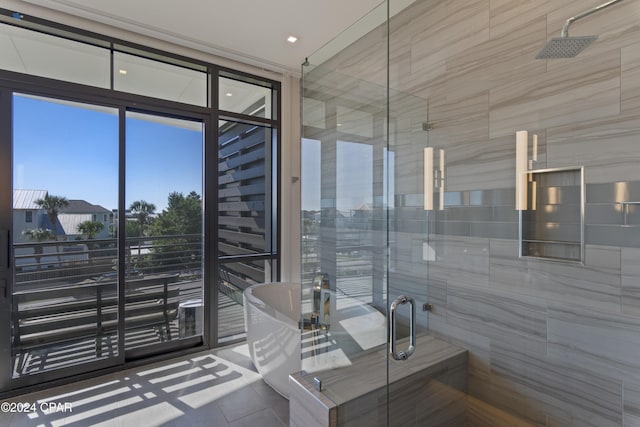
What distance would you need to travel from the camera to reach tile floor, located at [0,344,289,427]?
2088 millimetres

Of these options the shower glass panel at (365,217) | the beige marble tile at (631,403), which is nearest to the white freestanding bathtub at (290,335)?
the shower glass panel at (365,217)

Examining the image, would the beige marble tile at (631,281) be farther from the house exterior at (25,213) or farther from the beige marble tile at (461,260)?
the house exterior at (25,213)

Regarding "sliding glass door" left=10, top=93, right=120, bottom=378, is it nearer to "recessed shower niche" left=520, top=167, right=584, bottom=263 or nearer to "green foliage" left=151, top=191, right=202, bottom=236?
"green foliage" left=151, top=191, right=202, bottom=236

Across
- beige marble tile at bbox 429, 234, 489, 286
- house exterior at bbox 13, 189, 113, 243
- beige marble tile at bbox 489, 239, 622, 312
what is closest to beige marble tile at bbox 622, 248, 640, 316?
beige marble tile at bbox 489, 239, 622, 312

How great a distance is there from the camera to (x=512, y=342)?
1.74 metres

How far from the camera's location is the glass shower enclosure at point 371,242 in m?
1.67

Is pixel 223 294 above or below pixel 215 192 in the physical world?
below

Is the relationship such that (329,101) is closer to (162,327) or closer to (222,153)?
(222,153)

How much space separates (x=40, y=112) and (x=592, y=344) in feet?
12.9

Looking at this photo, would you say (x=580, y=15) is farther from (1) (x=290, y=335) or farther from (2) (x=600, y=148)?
(1) (x=290, y=335)

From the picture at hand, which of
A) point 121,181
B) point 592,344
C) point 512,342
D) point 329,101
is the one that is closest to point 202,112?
point 121,181

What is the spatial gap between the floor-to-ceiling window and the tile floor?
263 millimetres

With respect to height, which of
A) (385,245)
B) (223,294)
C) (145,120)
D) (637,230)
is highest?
(145,120)

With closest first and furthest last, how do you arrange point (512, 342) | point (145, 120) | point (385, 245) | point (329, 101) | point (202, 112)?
point (512, 342) < point (385, 245) < point (329, 101) < point (145, 120) < point (202, 112)
